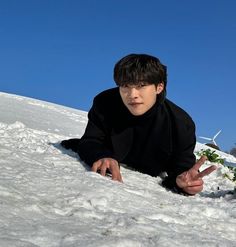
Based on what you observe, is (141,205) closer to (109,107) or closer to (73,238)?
(73,238)

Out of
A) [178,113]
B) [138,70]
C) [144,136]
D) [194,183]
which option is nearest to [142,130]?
[144,136]

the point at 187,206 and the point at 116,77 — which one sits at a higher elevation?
the point at 116,77

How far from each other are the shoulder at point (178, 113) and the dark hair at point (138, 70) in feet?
0.75

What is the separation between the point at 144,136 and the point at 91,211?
166cm

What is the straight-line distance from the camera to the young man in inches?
142

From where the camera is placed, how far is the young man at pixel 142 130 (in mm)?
3605

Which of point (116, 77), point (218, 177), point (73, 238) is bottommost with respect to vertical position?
point (218, 177)

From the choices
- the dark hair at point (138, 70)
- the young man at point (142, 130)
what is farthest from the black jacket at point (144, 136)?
the dark hair at point (138, 70)

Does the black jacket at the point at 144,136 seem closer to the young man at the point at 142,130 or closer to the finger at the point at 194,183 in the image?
the young man at the point at 142,130

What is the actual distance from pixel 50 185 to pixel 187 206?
2.71 feet

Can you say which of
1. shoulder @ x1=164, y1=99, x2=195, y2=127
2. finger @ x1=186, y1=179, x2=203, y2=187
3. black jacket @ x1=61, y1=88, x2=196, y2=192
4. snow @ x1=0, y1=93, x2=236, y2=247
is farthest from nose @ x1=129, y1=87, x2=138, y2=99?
finger @ x1=186, y1=179, x2=203, y2=187

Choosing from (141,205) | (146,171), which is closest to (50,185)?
(141,205)

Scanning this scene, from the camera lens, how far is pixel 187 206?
112 inches

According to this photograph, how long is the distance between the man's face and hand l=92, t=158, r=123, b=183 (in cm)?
47
